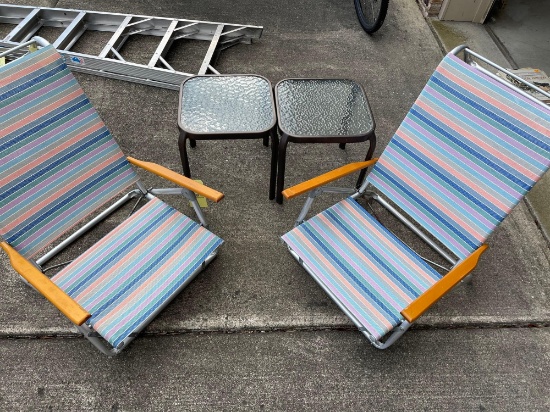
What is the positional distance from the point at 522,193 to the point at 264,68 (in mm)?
2669

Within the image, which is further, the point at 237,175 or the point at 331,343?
the point at 237,175

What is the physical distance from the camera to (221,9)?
4.30 meters

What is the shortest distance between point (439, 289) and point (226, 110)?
64.7 inches

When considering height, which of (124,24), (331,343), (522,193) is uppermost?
(522,193)

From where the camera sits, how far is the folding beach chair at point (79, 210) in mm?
1733

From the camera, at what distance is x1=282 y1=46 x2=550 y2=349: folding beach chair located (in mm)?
1684

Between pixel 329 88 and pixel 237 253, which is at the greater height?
pixel 329 88

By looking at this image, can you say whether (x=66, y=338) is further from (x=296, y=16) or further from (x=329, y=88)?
(x=296, y=16)

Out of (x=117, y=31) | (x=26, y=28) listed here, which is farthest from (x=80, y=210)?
(x=26, y=28)

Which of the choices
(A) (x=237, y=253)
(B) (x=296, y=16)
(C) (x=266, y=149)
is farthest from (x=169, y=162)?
(B) (x=296, y=16)

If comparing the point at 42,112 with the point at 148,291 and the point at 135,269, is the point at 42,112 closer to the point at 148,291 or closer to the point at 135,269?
the point at 135,269

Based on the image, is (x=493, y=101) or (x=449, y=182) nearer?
(x=493, y=101)

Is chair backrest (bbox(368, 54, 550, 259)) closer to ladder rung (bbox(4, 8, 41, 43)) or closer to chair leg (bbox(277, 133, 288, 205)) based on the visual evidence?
chair leg (bbox(277, 133, 288, 205))

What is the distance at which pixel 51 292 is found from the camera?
5.01 ft
